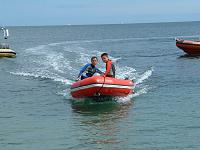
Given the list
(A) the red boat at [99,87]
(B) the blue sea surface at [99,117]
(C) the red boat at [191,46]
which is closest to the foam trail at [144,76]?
(B) the blue sea surface at [99,117]

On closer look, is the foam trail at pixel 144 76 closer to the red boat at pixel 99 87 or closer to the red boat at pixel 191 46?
the red boat at pixel 99 87

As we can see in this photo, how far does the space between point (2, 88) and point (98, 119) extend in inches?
311

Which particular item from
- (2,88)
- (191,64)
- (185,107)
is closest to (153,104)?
(185,107)

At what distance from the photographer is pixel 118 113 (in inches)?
542

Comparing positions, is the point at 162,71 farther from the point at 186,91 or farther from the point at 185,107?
the point at 185,107

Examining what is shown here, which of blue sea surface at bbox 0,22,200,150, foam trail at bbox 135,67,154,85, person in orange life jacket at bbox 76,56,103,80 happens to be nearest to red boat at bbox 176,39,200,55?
foam trail at bbox 135,67,154,85

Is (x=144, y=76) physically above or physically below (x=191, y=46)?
below

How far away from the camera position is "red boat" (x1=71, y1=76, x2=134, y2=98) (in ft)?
48.1

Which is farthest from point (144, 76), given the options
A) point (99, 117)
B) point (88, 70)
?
point (99, 117)

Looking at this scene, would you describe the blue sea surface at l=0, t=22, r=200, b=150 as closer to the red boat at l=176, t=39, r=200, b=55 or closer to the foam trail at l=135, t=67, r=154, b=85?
the foam trail at l=135, t=67, r=154, b=85

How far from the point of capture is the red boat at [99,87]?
48.1 ft

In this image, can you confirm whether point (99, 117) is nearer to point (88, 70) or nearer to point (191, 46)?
point (88, 70)

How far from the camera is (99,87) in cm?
1469

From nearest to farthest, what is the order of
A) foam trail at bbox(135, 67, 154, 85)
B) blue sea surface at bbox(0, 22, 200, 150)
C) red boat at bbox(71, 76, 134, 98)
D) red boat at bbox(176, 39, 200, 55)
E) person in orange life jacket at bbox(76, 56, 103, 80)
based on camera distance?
blue sea surface at bbox(0, 22, 200, 150) → red boat at bbox(71, 76, 134, 98) → person in orange life jacket at bbox(76, 56, 103, 80) → foam trail at bbox(135, 67, 154, 85) → red boat at bbox(176, 39, 200, 55)
